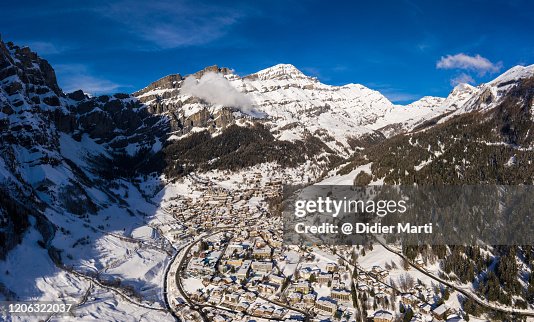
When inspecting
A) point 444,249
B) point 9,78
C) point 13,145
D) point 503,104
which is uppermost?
point 9,78

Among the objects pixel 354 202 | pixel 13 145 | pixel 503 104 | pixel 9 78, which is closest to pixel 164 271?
pixel 354 202

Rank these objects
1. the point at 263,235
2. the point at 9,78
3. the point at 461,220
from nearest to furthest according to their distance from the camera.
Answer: the point at 461,220 → the point at 263,235 → the point at 9,78

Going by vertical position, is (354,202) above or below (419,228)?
above

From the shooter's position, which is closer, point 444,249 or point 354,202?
point 444,249

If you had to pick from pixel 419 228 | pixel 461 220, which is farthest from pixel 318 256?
pixel 461 220

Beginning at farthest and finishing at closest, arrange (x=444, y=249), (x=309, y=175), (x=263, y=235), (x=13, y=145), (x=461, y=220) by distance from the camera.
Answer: (x=309, y=175) < (x=13, y=145) < (x=263, y=235) < (x=461, y=220) < (x=444, y=249)

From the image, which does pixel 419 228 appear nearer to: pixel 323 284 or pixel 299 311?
pixel 323 284

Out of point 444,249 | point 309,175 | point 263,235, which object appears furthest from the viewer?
point 309,175

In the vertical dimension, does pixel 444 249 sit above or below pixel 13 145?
below

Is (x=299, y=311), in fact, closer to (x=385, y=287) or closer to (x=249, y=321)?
(x=249, y=321)
